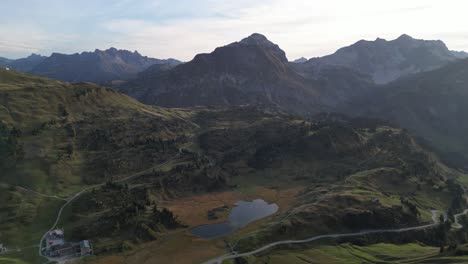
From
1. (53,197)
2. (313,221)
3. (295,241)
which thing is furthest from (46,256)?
(313,221)

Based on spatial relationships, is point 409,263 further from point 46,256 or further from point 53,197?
point 53,197

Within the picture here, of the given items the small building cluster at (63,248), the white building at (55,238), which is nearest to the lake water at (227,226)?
the small building cluster at (63,248)

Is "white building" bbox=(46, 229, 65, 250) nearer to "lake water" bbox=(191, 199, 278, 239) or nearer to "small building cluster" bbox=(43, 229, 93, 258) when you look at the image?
"small building cluster" bbox=(43, 229, 93, 258)

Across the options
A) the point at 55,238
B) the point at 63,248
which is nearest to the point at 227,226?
the point at 63,248

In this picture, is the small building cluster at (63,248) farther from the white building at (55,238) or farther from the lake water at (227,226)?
the lake water at (227,226)

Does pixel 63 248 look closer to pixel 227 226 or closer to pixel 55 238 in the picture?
pixel 55 238

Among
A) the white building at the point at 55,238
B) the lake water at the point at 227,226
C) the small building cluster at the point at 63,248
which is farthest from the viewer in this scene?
the lake water at the point at 227,226

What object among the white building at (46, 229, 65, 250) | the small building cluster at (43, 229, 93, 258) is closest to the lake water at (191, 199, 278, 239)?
the small building cluster at (43, 229, 93, 258)

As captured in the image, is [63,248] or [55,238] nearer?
[63,248]
